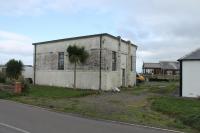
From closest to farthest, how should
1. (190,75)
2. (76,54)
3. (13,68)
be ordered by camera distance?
(190,75), (76,54), (13,68)

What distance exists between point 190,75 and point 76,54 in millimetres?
11452

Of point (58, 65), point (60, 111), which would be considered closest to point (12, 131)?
point (60, 111)

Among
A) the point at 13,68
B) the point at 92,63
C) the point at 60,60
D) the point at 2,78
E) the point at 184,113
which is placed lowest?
the point at 184,113

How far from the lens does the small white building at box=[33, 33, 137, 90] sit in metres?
35.9

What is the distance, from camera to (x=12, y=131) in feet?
38.7

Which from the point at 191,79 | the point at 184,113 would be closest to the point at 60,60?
the point at 191,79

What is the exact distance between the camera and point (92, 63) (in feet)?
120

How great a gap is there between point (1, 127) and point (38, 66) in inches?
1246

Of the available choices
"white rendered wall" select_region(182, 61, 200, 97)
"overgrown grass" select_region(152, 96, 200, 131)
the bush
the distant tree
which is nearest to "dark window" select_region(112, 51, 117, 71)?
"white rendered wall" select_region(182, 61, 200, 97)

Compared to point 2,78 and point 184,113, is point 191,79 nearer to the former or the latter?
point 184,113

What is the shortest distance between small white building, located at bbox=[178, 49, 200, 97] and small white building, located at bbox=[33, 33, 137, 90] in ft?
27.0

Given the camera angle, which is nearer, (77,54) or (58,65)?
(77,54)

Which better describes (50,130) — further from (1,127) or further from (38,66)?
(38,66)

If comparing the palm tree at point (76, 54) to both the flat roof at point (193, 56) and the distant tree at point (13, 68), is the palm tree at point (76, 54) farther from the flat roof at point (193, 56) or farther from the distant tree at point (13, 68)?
the flat roof at point (193, 56)
